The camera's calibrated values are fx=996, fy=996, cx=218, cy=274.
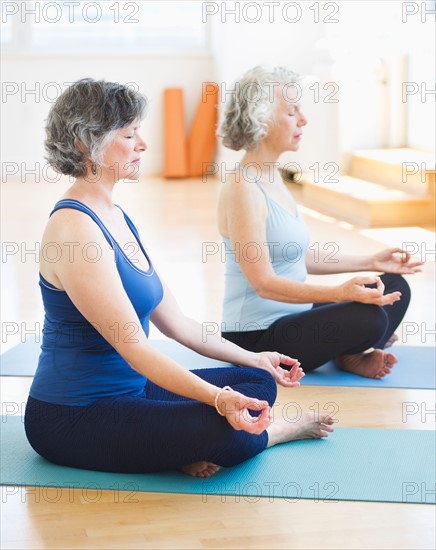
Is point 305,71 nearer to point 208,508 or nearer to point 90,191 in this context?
point 90,191

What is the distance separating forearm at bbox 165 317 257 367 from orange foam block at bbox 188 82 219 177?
6527mm

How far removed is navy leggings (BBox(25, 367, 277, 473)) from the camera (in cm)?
236

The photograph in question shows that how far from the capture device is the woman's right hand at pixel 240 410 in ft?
7.41

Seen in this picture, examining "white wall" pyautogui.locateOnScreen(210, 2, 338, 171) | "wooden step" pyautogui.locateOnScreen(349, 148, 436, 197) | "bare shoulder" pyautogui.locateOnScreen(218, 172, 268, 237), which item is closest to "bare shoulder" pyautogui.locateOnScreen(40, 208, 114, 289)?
"bare shoulder" pyautogui.locateOnScreen(218, 172, 268, 237)

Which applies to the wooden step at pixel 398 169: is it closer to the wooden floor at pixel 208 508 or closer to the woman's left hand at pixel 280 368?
the wooden floor at pixel 208 508

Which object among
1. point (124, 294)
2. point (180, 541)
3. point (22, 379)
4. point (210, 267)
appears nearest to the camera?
point (180, 541)

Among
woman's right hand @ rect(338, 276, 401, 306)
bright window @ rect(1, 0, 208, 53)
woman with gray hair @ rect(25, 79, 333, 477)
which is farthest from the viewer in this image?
bright window @ rect(1, 0, 208, 53)

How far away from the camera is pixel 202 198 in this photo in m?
7.88

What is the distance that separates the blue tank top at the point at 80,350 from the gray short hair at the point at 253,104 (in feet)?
2.91

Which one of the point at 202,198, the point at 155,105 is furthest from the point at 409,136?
the point at 155,105

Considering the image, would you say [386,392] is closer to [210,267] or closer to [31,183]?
[210,267]

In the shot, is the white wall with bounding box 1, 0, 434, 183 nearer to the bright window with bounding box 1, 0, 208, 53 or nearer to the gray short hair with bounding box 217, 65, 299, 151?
the bright window with bounding box 1, 0, 208, 53

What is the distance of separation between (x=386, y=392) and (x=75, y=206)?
1326 mm

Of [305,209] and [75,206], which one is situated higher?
[75,206]
